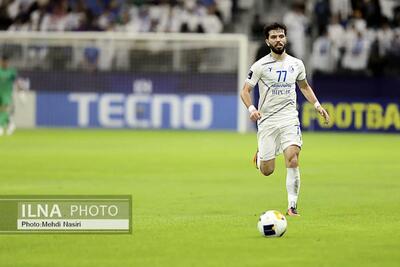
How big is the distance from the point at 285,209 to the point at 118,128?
21455 mm

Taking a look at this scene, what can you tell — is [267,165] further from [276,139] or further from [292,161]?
[292,161]

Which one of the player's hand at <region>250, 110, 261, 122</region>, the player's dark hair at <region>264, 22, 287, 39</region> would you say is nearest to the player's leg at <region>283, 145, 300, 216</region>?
the player's hand at <region>250, 110, 261, 122</region>

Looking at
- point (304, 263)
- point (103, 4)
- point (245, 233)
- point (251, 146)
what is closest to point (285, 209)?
point (245, 233)

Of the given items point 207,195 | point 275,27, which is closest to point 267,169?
point 275,27

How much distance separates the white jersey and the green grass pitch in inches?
47.8

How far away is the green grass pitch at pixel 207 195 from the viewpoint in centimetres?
1036

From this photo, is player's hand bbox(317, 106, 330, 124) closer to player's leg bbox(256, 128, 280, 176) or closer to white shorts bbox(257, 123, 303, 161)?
white shorts bbox(257, 123, 303, 161)

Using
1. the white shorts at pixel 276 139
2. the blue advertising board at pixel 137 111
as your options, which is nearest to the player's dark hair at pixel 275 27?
the white shorts at pixel 276 139

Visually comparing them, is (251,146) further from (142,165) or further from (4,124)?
(4,124)

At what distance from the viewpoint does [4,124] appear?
112 feet

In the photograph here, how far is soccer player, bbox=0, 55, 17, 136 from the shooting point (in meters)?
33.8

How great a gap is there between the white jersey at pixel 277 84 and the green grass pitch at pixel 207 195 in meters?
1.21

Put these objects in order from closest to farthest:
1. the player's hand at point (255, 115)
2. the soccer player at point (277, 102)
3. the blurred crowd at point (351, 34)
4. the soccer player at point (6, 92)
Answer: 1. the player's hand at point (255, 115)
2. the soccer player at point (277, 102)
3. the blurred crowd at point (351, 34)
4. the soccer player at point (6, 92)

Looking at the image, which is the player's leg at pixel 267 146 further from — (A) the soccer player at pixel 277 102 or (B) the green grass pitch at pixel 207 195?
(B) the green grass pitch at pixel 207 195
